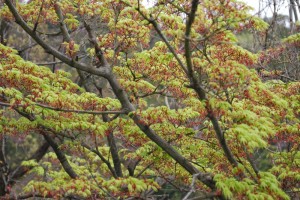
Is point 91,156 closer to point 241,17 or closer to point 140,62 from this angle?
point 140,62

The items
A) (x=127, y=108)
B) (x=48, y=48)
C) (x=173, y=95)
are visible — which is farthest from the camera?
(x=173, y=95)

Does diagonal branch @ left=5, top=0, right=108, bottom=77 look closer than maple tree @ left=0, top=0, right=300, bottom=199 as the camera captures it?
No

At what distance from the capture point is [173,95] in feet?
22.1

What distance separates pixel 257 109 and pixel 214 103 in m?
0.97

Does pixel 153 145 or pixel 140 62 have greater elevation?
pixel 140 62

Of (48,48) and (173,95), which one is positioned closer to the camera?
(48,48)

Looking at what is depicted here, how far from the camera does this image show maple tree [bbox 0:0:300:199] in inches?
182

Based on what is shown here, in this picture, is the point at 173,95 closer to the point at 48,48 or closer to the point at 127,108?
the point at 127,108

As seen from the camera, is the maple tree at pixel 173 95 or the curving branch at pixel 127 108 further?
the curving branch at pixel 127 108

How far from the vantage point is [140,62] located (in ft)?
22.4

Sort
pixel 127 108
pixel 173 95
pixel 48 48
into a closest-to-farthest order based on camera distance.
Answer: pixel 48 48 → pixel 127 108 → pixel 173 95

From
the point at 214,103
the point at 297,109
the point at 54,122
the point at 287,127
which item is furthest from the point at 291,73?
the point at 54,122

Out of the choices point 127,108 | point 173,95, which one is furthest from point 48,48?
point 173,95

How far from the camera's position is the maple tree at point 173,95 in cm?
462
